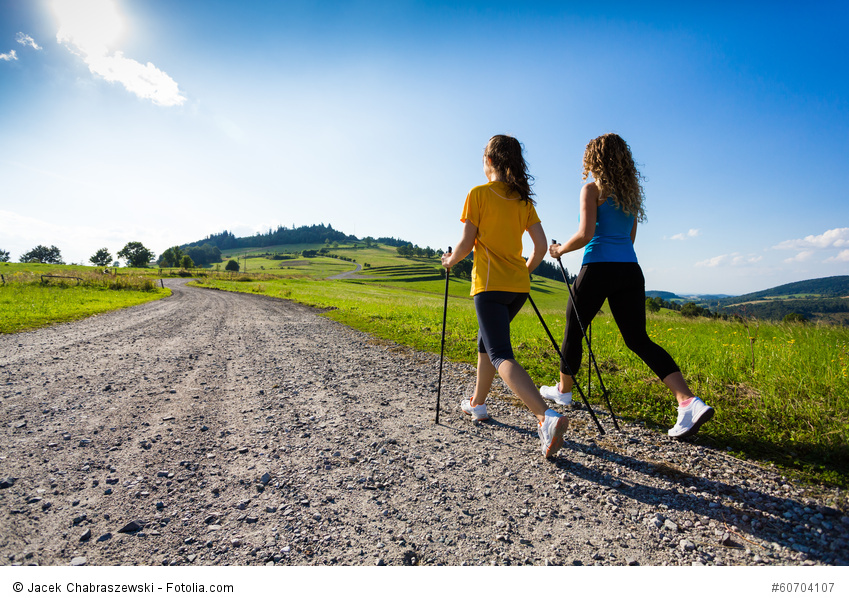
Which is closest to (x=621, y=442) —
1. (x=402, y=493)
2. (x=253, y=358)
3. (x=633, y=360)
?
(x=402, y=493)

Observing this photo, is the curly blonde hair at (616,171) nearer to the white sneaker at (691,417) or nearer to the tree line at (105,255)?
the white sneaker at (691,417)

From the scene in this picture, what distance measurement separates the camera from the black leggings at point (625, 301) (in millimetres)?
3941

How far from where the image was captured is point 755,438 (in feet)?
12.5

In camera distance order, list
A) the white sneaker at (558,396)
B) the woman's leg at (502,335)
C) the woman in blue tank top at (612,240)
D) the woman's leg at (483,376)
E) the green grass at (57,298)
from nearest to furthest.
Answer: the woman's leg at (502,335) → the woman in blue tank top at (612,240) → the woman's leg at (483,376) → the white sneaker at (558,396) → the green grass at (57,298)

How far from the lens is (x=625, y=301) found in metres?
4.19

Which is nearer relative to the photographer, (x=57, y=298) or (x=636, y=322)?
(x=636, y=322)

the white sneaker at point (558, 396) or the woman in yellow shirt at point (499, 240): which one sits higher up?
the woman in yellow shirt at point (499, 240)

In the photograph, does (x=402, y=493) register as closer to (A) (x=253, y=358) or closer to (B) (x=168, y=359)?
(A) (x=253, y=358)

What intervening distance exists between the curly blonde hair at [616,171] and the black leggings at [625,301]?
2.59 ft

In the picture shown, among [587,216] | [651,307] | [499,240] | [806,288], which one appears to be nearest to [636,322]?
[587,216]

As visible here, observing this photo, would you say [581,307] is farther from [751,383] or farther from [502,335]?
[751,383]

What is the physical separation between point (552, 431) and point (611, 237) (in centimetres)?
241

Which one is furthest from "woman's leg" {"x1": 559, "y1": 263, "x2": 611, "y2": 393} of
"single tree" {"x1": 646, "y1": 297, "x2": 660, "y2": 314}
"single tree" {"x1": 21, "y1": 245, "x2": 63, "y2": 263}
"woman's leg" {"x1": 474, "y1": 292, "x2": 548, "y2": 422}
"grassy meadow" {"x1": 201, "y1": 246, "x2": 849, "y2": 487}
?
"single tree" {"x1": 21, "y1": 245, "x2": 63, "y2": 263}

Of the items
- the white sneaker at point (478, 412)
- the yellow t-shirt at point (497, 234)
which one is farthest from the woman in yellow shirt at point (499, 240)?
the white sneaker at point (478, 412)
